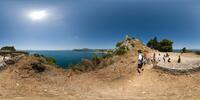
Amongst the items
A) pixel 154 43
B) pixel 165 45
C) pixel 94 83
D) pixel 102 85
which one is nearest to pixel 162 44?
pixel 165 45

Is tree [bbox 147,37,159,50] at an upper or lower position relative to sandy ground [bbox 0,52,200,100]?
upper

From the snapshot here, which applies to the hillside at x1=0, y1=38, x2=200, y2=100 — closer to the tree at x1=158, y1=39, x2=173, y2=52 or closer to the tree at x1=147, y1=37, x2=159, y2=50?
the tree at x1=158, y1=39, x2=173, y2=52

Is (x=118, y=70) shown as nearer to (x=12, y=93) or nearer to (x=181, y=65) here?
(x=181, y=65)

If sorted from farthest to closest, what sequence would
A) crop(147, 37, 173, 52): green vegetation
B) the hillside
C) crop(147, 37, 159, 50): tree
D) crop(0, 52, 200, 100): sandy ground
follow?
crop(147, 37, 159, 50): tree
crop(147, 37, 173, 52): green vegetation
the hillside
crop(0, 52, 200, 100): sandy ground

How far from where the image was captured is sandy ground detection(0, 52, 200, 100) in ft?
64.9

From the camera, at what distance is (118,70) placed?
2595 cm

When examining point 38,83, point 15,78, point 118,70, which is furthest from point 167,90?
point 15,78

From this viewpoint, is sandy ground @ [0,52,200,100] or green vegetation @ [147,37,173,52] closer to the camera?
sandy ground @ [0,52,200,100]

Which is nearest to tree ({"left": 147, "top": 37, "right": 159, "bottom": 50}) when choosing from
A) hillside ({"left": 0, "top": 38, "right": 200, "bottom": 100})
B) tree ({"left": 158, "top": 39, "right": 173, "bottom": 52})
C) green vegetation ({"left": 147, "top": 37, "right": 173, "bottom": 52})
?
green vegetation ({"left": 147, "top": 37, "right": 173, "bottom": 52})

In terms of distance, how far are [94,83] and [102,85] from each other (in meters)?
→ 0.75

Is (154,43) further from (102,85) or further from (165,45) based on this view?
(102,85)

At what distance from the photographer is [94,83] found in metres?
23.4

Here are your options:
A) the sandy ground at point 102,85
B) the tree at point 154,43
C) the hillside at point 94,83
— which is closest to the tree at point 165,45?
the tree at point 154,43

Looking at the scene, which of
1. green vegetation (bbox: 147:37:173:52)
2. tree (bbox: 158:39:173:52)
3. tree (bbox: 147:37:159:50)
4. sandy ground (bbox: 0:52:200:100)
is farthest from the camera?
tree (bbox: 147:37:159:50)
